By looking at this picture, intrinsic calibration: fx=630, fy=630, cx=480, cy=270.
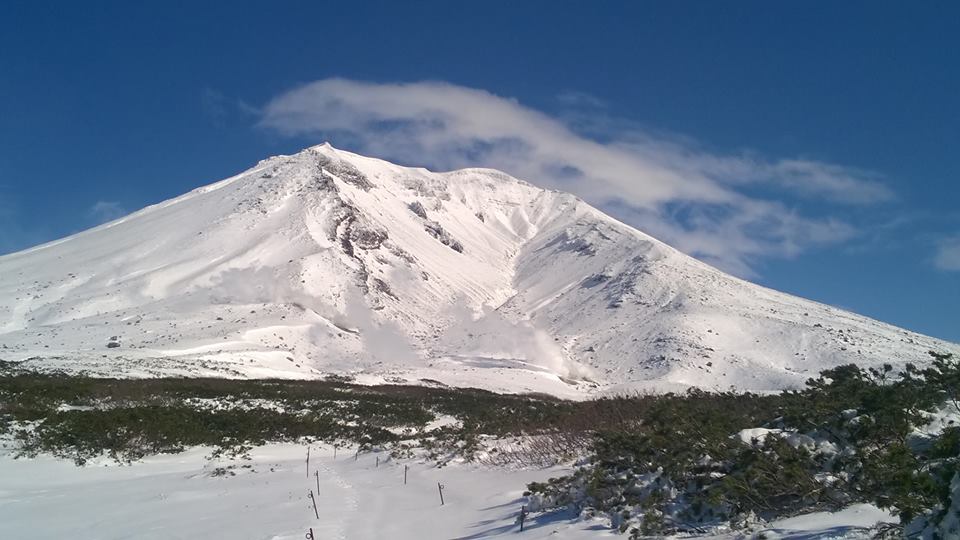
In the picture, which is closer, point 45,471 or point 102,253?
point 45,471

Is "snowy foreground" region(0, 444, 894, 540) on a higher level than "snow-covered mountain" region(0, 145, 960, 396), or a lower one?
lower

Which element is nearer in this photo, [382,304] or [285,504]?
[285,504]

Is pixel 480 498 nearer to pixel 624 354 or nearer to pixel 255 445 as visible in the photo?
pixel 255 445

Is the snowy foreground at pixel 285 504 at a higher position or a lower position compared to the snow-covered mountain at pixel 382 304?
lower

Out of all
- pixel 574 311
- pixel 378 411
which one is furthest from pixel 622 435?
pixel 574 311

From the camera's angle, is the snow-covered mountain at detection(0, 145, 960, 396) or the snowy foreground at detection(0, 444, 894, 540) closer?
the snowy foreground at detection(0, 444, 894, 540)
